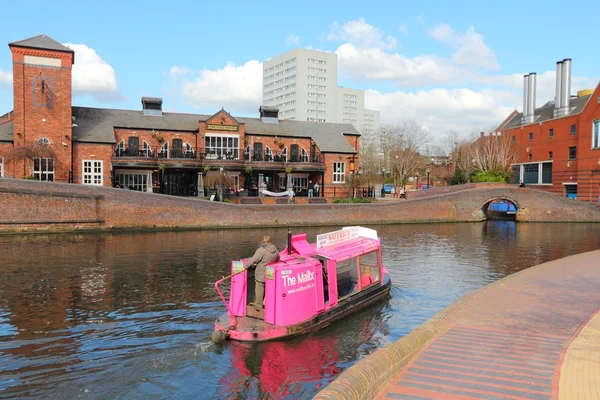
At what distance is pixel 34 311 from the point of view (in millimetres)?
12180

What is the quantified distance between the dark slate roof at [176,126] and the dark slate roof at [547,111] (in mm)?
21054

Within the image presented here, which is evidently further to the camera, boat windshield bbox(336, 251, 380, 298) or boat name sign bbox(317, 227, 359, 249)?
boat windshield bbox(336, 251, 380, 298)

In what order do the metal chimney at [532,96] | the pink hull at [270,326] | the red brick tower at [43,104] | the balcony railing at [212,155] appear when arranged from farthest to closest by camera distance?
the metal chimney at [532,96]
the balcony railing at [212,155]
the red brick tower at [43,104]
the pink hull at [270,326]

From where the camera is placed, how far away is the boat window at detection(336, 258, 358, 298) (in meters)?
12.6

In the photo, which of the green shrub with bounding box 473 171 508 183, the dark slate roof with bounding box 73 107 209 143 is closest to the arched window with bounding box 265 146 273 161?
the dark slate roof with bounding box 73 107 209 143

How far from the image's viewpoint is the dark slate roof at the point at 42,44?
33625 mm

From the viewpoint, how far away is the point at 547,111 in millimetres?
53156

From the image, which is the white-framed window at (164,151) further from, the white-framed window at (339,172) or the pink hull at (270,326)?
the pink hull at (270,326)

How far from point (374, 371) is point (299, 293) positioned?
428 cm

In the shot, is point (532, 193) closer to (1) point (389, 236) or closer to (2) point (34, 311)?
(1) point (389, 236)

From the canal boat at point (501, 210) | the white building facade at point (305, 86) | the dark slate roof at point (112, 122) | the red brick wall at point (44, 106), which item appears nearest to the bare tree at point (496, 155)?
the canal boat at point (501, 210)

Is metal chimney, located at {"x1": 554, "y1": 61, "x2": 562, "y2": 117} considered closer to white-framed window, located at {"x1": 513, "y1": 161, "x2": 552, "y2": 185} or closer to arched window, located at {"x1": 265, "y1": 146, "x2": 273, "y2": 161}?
white-framed window, located at {"x1": 513, "y1": 161, "x2": 552, "y2": 185}

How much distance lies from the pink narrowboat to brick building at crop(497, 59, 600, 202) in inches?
1531

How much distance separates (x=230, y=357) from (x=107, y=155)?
101 ft
